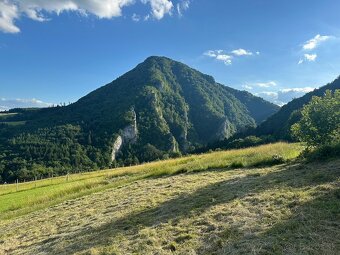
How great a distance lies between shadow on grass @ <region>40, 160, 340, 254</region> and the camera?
11.8 metres

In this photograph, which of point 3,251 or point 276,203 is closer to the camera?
point 276,203

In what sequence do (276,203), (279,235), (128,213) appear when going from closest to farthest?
(279,235)
(276,203)
(128,213)

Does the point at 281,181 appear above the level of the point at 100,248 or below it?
above

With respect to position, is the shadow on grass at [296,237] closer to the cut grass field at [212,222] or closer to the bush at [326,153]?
the cut grass field at [212,222]

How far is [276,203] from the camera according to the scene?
11109 mm

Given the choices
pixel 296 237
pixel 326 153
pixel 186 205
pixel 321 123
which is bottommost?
pixel 186 205

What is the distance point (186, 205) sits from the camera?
44.1ft

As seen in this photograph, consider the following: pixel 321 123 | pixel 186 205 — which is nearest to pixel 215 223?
pixel 186 205

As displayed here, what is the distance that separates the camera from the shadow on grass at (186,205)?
11.8 metres

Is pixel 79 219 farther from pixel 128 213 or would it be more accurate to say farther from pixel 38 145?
pixel 38 145

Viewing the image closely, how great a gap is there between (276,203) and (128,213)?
6381 millimetres

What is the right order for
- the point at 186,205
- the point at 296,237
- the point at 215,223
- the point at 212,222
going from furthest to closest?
the point at 186,205 → the point at 212,222 → the point at 215,223 → the point at 296,237

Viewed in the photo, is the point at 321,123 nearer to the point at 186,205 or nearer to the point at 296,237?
the point at 186,205

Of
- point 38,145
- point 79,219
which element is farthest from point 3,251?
point 38,145
